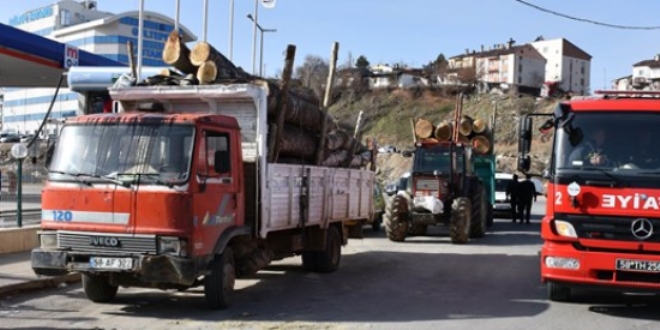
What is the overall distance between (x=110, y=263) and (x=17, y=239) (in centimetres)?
598

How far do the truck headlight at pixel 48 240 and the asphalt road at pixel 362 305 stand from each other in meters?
0.84

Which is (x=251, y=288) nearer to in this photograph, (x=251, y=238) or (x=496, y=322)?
(x=251, y=238)

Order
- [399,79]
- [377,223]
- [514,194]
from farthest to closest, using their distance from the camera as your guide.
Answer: [399,79] < [514,194] < [377,223]

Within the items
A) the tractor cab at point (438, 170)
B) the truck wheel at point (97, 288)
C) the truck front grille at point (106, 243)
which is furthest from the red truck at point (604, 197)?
the tractor cab at point (438, 170)

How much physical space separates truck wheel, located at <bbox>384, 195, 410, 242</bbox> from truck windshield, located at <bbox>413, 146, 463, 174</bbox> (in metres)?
1.37

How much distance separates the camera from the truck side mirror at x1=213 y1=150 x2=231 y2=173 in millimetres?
8969

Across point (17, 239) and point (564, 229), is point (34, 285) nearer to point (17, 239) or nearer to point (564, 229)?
point (17, 239)

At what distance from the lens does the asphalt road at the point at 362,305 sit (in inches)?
341

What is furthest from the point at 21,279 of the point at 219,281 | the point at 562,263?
the point at 562,263

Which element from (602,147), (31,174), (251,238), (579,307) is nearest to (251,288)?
(251,238)

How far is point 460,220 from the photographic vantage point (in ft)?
60.5

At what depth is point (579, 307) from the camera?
9.94m

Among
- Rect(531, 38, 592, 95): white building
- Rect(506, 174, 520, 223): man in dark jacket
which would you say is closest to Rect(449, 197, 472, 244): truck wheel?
Rect(506, 174, 520, 223): man in dark jacket

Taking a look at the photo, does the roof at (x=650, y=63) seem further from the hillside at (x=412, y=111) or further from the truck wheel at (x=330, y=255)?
the truck wheel at (x=330, y=255)
